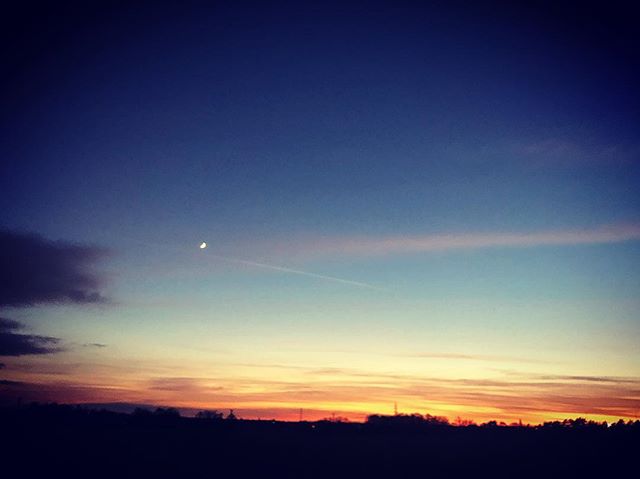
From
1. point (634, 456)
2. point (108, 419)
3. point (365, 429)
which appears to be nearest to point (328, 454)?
point (634, 456)

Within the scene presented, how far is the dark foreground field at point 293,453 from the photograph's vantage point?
2756cm

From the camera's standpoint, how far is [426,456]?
1507 inches

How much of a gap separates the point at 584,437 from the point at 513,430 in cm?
1106

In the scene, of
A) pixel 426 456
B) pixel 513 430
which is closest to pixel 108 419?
pixel 426 456

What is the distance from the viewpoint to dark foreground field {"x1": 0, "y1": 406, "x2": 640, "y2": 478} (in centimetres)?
2756

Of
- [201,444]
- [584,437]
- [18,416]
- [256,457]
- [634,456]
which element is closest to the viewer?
[256,457]

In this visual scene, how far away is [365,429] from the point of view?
64.0 meters

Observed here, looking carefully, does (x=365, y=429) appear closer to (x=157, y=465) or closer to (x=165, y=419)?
(x=165, y=419)

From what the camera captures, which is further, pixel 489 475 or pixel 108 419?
pixel 108 419

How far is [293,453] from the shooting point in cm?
3678

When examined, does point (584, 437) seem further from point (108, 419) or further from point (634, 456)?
point (108, 419)

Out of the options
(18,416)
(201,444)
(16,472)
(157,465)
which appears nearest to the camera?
(16,472)

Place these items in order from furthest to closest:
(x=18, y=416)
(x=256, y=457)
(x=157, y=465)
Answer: (x=18, y=416), (x=256, y=457), (x=157, y=465)

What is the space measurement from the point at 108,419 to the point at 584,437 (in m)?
55.1
